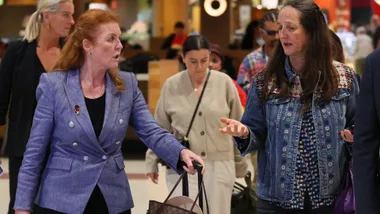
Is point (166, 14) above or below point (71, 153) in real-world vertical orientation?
Result: below

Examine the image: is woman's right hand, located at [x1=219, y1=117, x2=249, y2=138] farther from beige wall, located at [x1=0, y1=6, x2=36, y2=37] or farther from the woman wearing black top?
beige wall, located at [x1=0, y1=6, x2=36, y2=37]

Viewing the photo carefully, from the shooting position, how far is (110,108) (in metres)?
4.02

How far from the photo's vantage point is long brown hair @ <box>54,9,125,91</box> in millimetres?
4102

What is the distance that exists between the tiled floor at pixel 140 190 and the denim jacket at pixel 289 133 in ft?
13.7

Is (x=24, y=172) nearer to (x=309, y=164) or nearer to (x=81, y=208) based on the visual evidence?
(x=81, y=208)

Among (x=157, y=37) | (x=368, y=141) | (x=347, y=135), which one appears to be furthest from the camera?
(x=157, y=37)

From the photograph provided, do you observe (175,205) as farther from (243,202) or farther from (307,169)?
(243,202)

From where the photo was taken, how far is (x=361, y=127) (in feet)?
10.2

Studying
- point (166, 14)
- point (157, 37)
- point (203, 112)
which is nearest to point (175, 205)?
point (203, 112)

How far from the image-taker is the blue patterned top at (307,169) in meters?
3.95

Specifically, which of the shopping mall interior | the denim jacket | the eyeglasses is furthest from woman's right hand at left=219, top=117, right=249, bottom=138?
the eyeglasses

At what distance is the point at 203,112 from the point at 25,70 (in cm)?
125

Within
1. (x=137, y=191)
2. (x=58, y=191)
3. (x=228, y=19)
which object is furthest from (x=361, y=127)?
(x=228, y=19)

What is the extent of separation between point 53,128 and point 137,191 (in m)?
5.34
